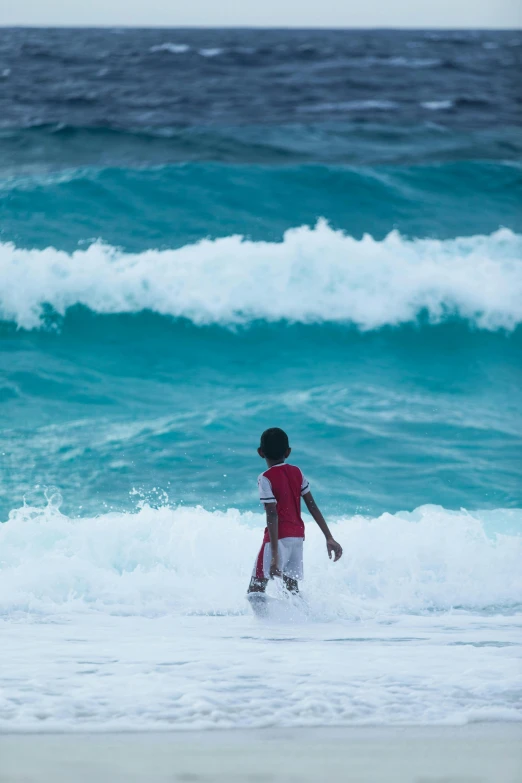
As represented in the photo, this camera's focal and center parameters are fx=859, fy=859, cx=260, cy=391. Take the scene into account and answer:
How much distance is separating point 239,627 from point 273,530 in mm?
358

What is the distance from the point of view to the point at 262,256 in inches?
252

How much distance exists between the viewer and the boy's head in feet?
9.29

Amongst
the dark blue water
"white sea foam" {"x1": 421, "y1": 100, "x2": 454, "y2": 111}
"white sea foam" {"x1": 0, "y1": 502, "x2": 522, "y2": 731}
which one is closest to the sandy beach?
"white sea foam" {"x1": 0, "y1": 502, "x2": 522, "y2": 731}

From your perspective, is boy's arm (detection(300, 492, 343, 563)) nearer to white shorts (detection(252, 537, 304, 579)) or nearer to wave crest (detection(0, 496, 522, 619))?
white shorts (detection(252, 537, 304, 579))

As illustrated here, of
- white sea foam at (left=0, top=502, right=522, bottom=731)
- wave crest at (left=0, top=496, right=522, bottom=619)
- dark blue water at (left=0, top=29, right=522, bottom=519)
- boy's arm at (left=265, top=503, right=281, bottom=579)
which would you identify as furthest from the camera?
dark blue water at (left=0, top=29, right=522, bottom=519)

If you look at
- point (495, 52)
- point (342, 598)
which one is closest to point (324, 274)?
point (495, 52)

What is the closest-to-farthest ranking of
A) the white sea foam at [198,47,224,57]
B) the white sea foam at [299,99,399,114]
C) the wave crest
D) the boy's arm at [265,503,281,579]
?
the boy's arm at [265,503,281,579]
the wave crest
the white sea foam at [198,47,224,57]
the white sea foam at [299,99,399,114]

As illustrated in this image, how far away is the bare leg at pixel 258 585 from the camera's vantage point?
2832 mm

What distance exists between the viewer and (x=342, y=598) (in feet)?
10.4

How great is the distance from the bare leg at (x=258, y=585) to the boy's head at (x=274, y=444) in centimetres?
40

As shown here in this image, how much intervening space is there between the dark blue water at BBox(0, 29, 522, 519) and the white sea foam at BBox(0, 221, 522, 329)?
2cm

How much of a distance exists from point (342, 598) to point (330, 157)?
12.7ft

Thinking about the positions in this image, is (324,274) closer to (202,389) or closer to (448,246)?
(448,246)

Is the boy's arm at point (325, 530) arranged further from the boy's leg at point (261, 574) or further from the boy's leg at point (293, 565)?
the boy's leg at point (261, 574)
